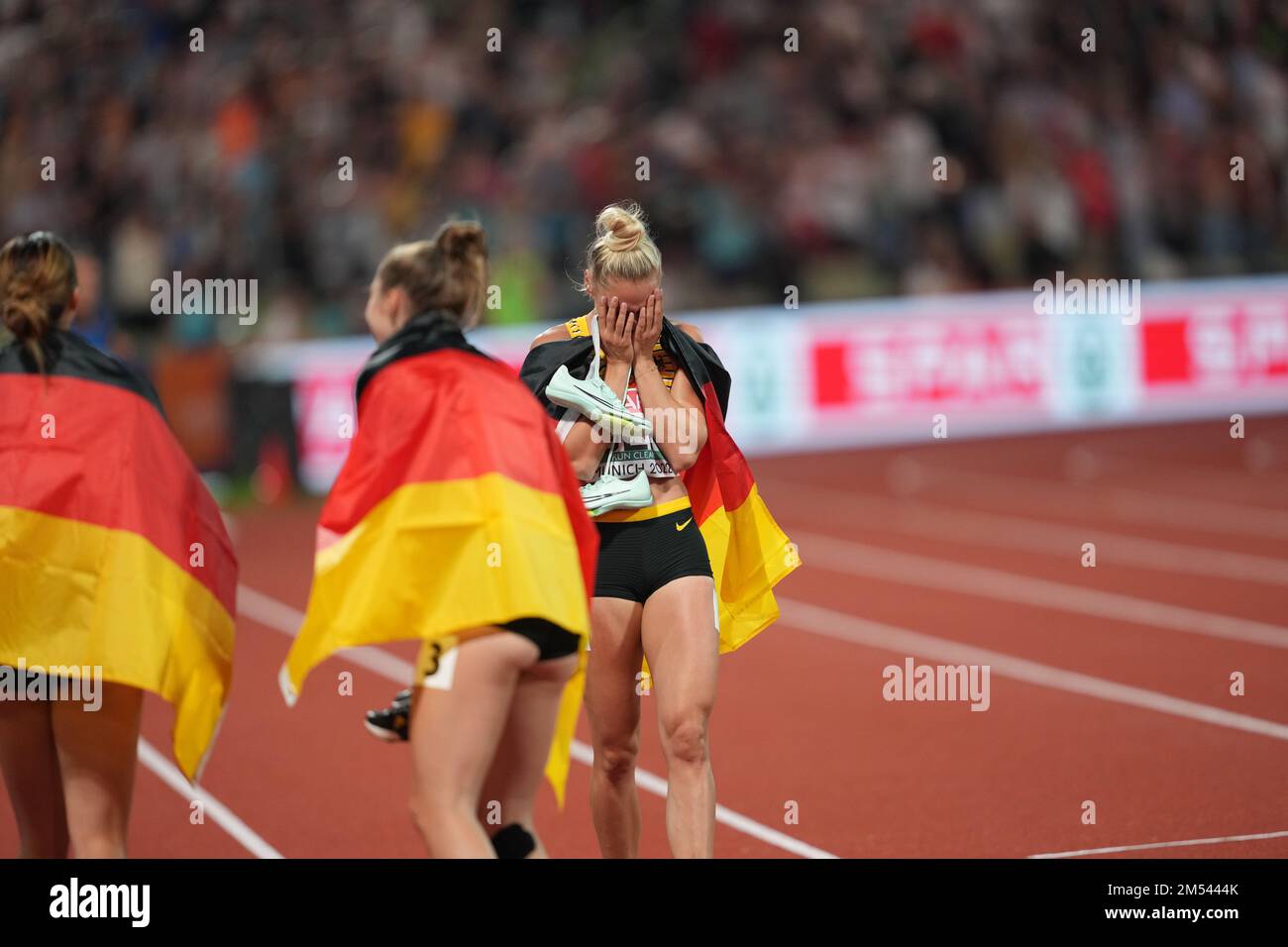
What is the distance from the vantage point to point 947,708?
8391 mm

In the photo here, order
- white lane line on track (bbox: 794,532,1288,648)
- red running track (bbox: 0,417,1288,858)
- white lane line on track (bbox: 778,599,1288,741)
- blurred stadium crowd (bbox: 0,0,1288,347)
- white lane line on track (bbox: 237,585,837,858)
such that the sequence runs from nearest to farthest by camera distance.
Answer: white lane line on track (bbox: 237,585,837,858) < red running track (bbox: 0,417,1288,858) < white lane line on track (bbox: 778,599,1288,741) < white lane line on track (bbox: 794,532,1288,648) < blurred stadium crowd (bbox: 0,0,1288,347)

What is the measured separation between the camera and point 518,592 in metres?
3.98

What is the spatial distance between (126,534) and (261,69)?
49.0 feet

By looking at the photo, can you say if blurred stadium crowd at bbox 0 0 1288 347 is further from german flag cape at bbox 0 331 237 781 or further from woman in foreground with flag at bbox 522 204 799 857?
german flag cape at bbox 0 331 237 781

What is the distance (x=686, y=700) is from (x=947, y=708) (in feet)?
12.9

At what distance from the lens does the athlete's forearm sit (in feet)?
16.2

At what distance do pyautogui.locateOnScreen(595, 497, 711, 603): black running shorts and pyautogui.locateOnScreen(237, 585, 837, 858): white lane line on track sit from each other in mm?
1731

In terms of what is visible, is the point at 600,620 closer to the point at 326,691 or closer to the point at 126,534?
the point at 126,534

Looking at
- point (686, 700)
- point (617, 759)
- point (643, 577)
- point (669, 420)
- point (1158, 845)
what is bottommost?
point (1158, 845)

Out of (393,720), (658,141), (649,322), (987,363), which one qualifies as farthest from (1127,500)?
(393,720)

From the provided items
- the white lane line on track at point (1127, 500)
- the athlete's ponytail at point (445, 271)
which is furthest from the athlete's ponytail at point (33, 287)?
the white lane line on track at point (1127, 500)

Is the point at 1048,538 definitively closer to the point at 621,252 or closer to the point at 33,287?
the point at 621,252

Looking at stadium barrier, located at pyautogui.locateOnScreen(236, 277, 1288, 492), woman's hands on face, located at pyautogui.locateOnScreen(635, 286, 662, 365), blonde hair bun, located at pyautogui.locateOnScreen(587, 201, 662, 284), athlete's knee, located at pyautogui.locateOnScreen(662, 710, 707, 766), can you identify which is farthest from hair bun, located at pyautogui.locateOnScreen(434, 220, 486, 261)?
stadium barrier, located at pyautogui.locateOnScreen(236, 277, 1288, 492)

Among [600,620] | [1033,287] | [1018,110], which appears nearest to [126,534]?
[600,620]
